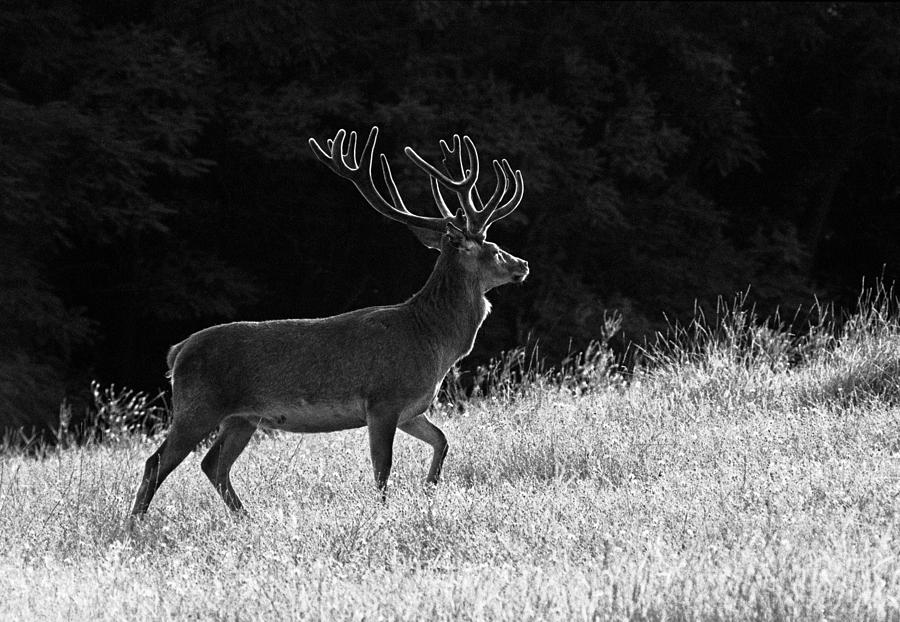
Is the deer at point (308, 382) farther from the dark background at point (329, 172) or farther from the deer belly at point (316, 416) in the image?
the dark background at point (329, 172)

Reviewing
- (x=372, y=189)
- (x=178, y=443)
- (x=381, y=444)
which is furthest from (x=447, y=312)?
(x=178, y=443)

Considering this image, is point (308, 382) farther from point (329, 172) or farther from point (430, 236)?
point (329, 172)

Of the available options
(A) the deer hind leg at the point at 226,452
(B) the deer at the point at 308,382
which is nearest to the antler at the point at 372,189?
(B) the deer at the point at 308,382

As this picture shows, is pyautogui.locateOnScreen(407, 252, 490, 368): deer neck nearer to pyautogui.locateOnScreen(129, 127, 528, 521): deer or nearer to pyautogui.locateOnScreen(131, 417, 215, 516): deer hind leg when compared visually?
pyautogui.locateOnScreen(129, 127, 528, 521): deer

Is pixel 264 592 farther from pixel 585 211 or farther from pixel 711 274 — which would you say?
pixel 711 274

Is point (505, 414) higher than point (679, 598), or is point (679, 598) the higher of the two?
point (505, 414)

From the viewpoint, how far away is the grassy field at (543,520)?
4.96 metres

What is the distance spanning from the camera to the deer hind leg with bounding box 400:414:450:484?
8109 mm

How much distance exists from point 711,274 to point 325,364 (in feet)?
44.4

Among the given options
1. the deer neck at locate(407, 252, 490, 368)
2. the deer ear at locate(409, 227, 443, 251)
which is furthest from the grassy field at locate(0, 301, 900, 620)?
the deer ear at locate(409, 227, 443, 251)

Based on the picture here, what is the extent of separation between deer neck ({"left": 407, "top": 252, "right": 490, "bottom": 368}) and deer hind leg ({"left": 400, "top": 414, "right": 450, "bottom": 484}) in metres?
0.40

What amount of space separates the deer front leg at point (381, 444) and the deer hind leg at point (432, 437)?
36cm

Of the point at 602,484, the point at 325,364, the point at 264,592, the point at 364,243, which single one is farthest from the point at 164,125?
the point at 264,592

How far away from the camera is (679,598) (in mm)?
4809
